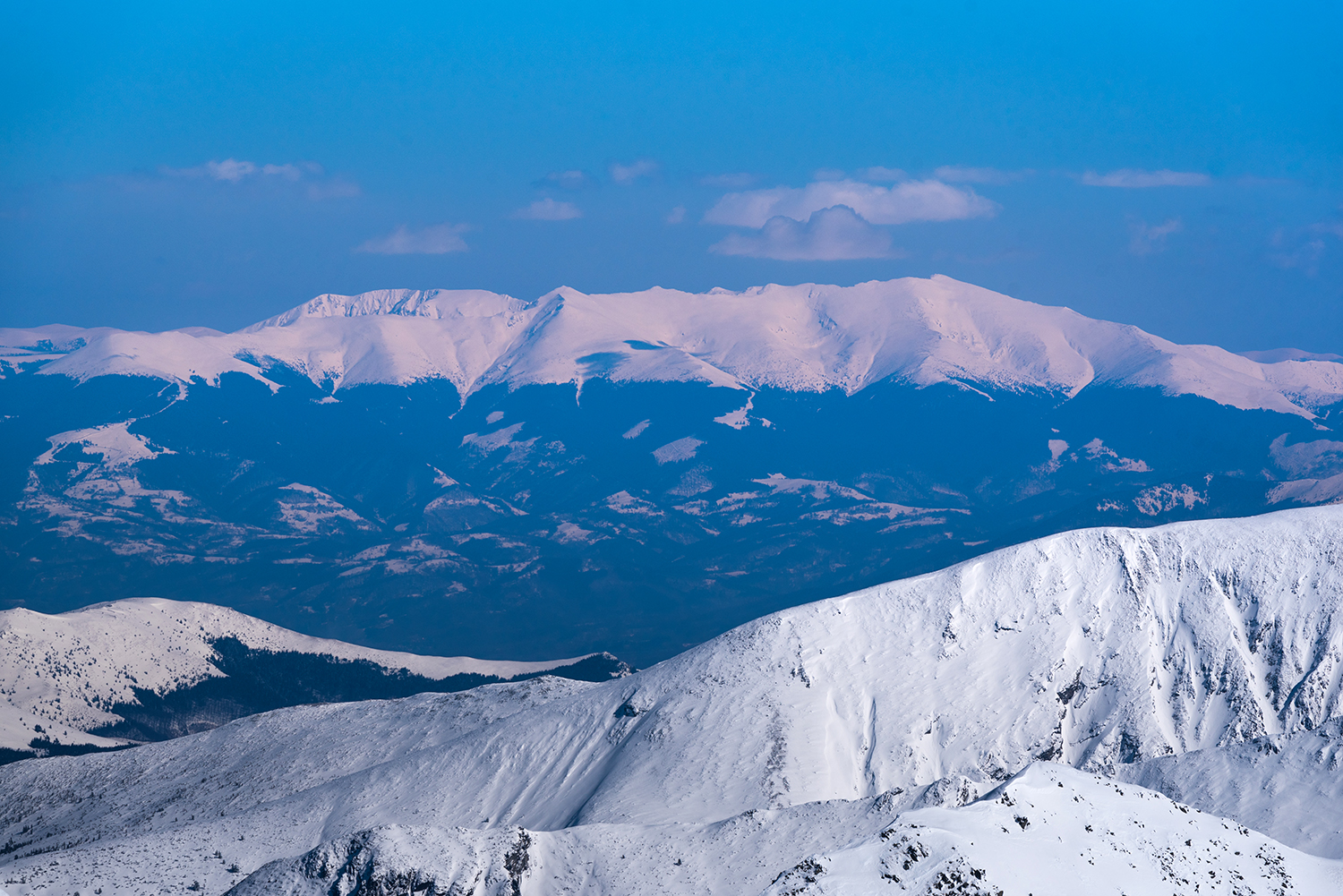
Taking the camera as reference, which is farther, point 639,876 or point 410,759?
point 410,759

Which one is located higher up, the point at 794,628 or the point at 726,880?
the point at 794,628

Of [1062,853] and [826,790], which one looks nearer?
[1062,853]

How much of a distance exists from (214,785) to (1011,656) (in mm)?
135869

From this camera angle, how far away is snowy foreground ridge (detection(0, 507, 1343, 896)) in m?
95.4

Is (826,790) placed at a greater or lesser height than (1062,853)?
lesser

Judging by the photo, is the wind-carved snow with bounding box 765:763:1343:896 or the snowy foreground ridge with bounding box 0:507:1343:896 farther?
the snowy foreground ridge with bounding box 0:507:1343:896

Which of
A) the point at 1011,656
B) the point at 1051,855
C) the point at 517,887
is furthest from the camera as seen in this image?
the point at 1011,656

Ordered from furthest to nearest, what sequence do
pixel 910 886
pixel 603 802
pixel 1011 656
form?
pixel 1011 656, pixel 603 802, pixel 910 886

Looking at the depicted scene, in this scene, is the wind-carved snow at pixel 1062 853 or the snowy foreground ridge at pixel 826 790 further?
the snowy foreground ridge at pixel 826 790

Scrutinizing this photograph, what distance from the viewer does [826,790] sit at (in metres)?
167

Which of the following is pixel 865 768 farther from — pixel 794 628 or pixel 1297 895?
pixel 1297 895

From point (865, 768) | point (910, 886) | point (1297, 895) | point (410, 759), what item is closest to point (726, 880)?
point (910, 886)

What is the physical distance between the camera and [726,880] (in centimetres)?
11825

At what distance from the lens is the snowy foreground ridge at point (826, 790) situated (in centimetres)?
9544
